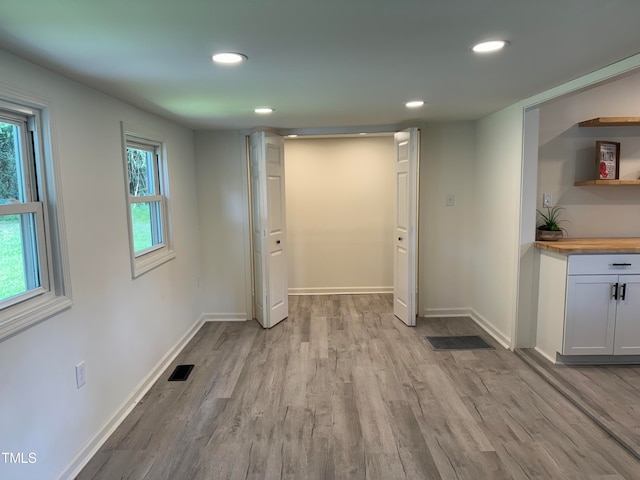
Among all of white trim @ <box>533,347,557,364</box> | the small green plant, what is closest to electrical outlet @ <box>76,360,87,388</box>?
white trim @ <box>533,347,557,364</box>

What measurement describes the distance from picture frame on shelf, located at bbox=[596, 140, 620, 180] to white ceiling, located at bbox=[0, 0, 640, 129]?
3.74 feet

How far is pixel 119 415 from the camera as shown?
2.56 m

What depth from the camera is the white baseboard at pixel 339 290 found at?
553 centimetres

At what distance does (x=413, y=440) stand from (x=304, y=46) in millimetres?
2206

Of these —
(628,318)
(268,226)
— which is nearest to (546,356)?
(628,318)

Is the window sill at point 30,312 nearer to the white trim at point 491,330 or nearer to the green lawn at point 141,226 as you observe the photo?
the green lawn at point 141,226

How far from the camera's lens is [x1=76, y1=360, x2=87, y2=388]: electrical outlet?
7.07ft

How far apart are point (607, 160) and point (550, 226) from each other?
74 cm

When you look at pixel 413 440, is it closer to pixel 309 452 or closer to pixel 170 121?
pixel 309 452

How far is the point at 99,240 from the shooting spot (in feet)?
7.94

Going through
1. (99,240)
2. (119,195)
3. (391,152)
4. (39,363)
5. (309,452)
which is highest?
(391,152)

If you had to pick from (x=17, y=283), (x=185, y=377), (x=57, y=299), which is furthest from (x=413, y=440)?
(x=17, y=283)

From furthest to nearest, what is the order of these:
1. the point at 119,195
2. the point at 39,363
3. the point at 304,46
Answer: the point at 119,195
the point at 39,363
the point at 304,46

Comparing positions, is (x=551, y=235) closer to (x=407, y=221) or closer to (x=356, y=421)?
(x=407, y=221)
